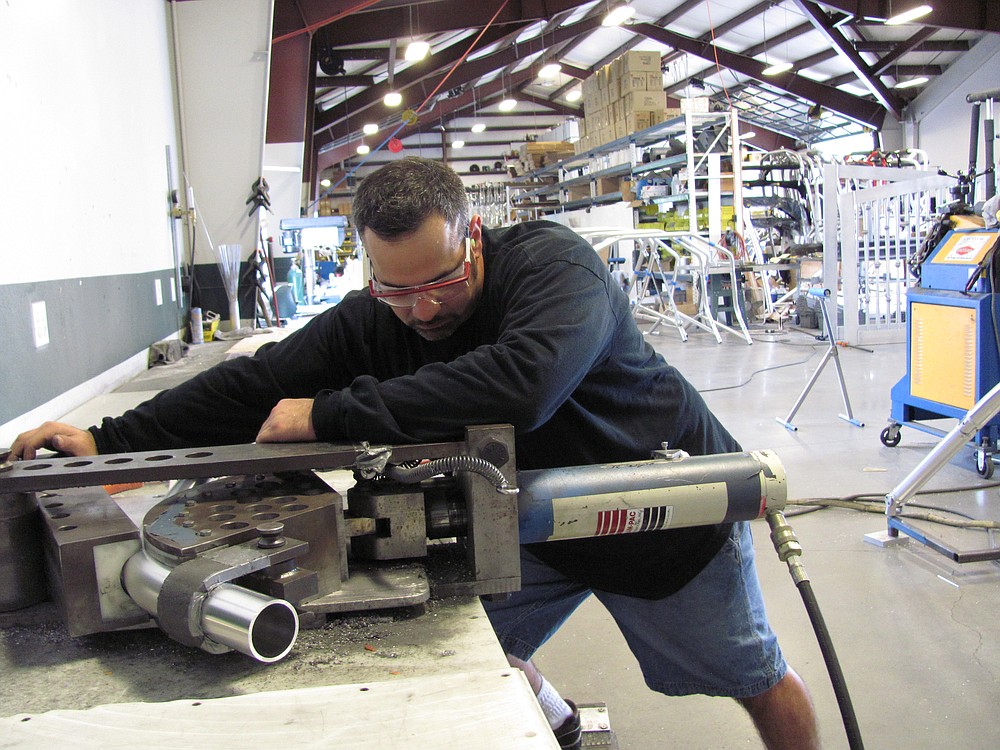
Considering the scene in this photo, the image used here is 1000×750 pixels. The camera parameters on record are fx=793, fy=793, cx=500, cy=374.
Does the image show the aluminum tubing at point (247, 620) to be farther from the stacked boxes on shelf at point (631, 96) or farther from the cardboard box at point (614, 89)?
the cardboard box at point (614, 89)

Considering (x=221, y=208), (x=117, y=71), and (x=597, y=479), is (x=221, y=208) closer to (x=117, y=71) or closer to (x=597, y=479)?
(x=117, y=71)

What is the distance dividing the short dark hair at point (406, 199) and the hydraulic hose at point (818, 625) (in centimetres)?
59

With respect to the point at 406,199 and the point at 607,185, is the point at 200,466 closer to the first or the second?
the point at 406,199

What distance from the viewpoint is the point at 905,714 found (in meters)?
1.71

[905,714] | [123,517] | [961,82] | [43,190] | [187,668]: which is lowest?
[905,714]

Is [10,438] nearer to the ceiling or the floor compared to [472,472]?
nearer to the floor

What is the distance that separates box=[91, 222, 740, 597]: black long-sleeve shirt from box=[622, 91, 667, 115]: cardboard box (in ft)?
25.8

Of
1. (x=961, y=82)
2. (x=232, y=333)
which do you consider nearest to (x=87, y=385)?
(x=232, y=333)

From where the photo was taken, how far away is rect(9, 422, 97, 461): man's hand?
1130 millimetres

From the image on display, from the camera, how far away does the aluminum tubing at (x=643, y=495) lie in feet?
2.90

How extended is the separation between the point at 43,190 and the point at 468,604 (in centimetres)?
192

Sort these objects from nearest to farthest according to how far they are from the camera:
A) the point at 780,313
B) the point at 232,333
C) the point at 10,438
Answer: the point at 10,438
the point at 232,333
the point at 780,313

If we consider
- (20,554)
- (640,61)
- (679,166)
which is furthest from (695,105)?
(20,554)

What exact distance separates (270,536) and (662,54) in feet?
50.1
